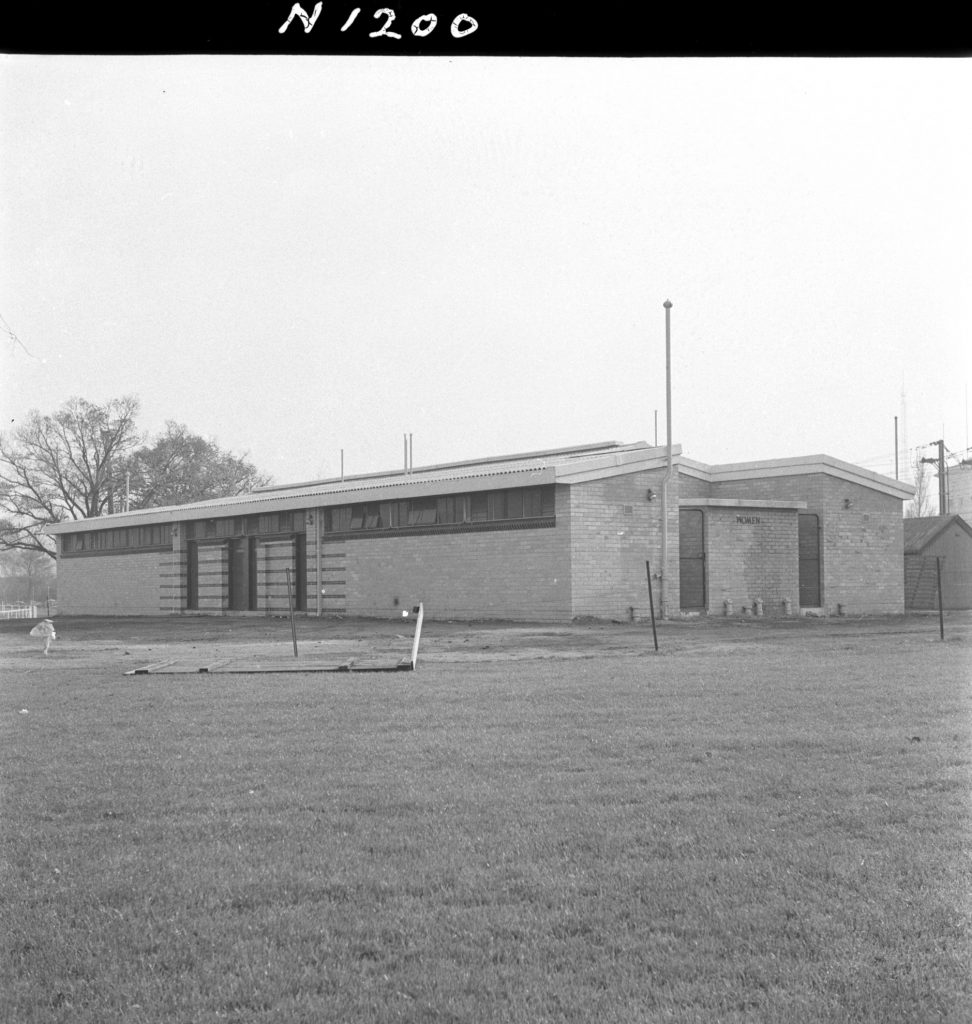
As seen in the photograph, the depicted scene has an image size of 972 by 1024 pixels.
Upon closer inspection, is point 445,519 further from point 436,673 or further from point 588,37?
point 588,37

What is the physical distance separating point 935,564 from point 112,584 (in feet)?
97.8

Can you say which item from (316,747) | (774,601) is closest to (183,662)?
(316,747)

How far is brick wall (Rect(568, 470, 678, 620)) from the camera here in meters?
26.8

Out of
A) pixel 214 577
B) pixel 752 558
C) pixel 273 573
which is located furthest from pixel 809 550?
pixel 214 577

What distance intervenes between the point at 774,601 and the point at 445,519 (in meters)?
9.03

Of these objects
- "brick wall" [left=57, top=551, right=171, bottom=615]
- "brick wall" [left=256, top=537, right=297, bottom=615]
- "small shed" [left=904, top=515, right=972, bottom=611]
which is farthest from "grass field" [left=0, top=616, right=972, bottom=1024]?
"brick wall" [left=57, top=551, right=171, bottom=615]

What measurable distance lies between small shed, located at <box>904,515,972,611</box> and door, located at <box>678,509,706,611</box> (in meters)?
11.0

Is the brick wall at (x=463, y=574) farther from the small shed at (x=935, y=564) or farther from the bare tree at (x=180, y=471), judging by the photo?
the bare tree at (x=180, y=471)

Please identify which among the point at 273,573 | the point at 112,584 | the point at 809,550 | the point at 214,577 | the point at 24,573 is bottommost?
the point at 112,584

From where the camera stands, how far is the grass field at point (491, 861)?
360cm

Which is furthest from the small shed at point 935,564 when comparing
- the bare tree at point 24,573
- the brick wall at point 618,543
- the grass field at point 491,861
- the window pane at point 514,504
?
the bare tree at point 24,573

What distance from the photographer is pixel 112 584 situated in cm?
4353

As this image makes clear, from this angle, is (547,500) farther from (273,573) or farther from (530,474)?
(273,573)

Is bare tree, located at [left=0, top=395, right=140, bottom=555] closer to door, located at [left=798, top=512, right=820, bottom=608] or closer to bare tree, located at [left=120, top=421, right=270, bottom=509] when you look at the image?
bare tree, located at [left=120, top=421, right=270, bottom=509]
